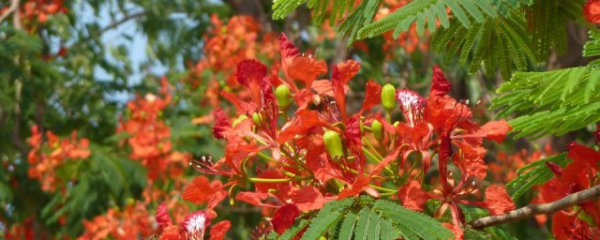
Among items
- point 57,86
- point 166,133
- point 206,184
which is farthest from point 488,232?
point 57,86

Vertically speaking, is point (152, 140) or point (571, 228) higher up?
point (571, 228)

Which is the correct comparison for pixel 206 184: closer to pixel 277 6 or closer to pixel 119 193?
pixel 277 6

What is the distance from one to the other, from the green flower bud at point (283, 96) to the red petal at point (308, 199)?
0.21 meters

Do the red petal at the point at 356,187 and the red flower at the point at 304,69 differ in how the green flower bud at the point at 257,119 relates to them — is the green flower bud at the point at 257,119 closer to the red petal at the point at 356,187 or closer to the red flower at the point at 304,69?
the red flower at the point at 304,69

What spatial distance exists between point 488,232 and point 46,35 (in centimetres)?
680

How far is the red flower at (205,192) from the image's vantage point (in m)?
1.73

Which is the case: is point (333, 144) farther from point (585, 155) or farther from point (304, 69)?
point (585, 155)

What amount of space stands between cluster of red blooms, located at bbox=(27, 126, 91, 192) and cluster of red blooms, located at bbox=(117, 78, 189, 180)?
1.07 ft

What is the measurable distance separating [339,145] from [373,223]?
0.18m

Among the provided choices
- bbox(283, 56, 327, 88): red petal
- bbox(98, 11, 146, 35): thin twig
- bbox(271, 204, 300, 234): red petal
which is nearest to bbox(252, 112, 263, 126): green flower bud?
bbox(283, 56, 327, 88): red petal

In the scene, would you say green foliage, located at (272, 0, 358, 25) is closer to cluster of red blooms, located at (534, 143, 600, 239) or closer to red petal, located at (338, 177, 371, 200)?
red petal, located at (338, 177, 371, 200)

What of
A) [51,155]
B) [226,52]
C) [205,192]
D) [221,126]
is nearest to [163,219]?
[205,192]

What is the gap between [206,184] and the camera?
173cm

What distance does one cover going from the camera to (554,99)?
164 centimetres
